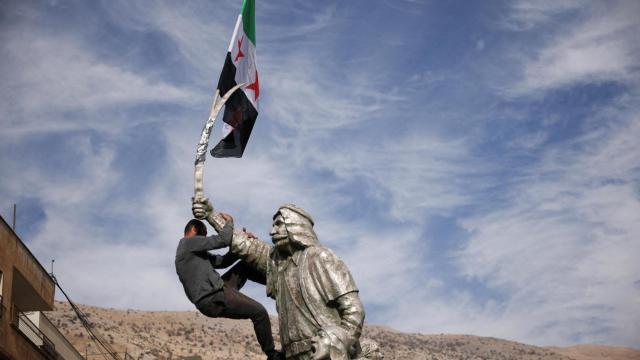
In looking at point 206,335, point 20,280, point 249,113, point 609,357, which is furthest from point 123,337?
point 249,113

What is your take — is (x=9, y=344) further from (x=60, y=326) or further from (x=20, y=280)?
(x=60, y=326)

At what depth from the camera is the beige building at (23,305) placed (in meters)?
28.8

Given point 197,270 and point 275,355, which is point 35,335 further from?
point 275,355

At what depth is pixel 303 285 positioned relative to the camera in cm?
959

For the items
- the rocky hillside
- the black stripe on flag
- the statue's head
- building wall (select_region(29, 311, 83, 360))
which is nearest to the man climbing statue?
the statue's head

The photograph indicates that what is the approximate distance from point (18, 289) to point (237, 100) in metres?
22.5

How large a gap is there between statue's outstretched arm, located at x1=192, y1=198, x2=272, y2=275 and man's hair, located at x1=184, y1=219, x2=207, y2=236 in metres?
0.08

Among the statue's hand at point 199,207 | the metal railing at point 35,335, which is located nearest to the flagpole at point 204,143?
the statue's hand at point 199,207

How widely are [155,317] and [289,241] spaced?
81.6 meters

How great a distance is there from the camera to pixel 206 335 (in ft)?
271

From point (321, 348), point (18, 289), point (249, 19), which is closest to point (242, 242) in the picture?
point (321, 348)

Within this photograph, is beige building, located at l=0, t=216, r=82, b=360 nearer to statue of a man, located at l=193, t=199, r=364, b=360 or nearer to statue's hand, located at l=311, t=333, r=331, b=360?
statue of a man, located at l=193, t=199, r=364, b=360

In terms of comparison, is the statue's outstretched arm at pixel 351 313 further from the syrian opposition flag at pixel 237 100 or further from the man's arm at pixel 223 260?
the syrian opposition flag at pixel 237 100

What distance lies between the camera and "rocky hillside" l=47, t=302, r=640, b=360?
6962cm
